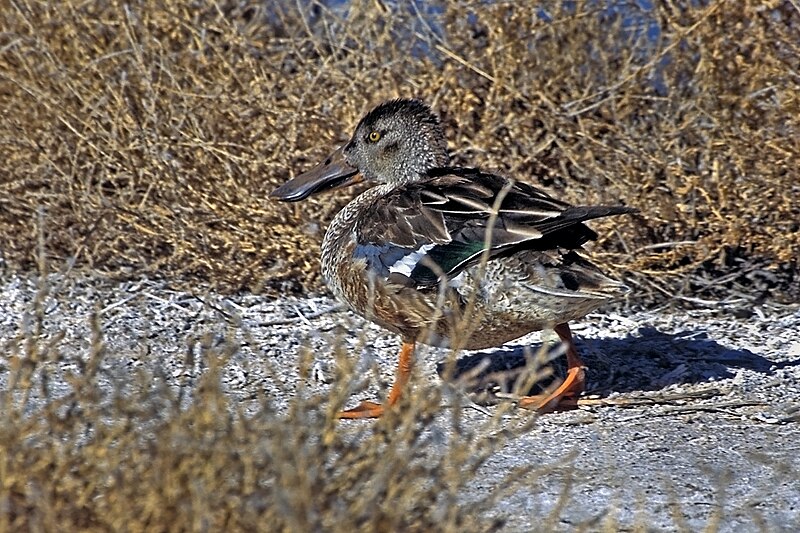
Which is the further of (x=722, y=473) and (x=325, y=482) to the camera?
(x=722, y=473)

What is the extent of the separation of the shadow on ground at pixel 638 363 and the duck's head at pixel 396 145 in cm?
78

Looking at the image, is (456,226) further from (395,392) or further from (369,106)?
(369,106)

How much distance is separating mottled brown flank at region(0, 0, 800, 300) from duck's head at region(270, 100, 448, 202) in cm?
65

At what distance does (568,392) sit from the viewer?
475cm

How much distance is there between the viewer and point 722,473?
154 inches

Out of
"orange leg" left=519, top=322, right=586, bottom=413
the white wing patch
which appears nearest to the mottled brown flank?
"orange leg" left=519, top=322, right=586, bottom=413

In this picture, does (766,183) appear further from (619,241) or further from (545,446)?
(545,446)

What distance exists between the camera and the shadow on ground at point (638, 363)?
501 centimetres

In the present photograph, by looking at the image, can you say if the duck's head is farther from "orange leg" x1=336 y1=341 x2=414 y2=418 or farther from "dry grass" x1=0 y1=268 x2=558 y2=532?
"dry grass" x1=0 y1=268 x2=558 y2=532

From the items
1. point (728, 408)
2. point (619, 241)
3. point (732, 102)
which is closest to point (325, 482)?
point (728, 408)

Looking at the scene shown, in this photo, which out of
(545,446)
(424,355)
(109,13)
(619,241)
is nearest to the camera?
(545,446)

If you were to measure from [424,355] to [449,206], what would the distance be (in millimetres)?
918

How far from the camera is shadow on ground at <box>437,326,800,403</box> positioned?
5.01 m

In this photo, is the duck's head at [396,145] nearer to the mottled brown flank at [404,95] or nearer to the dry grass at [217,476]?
the mottled brown flank at [404,95]
